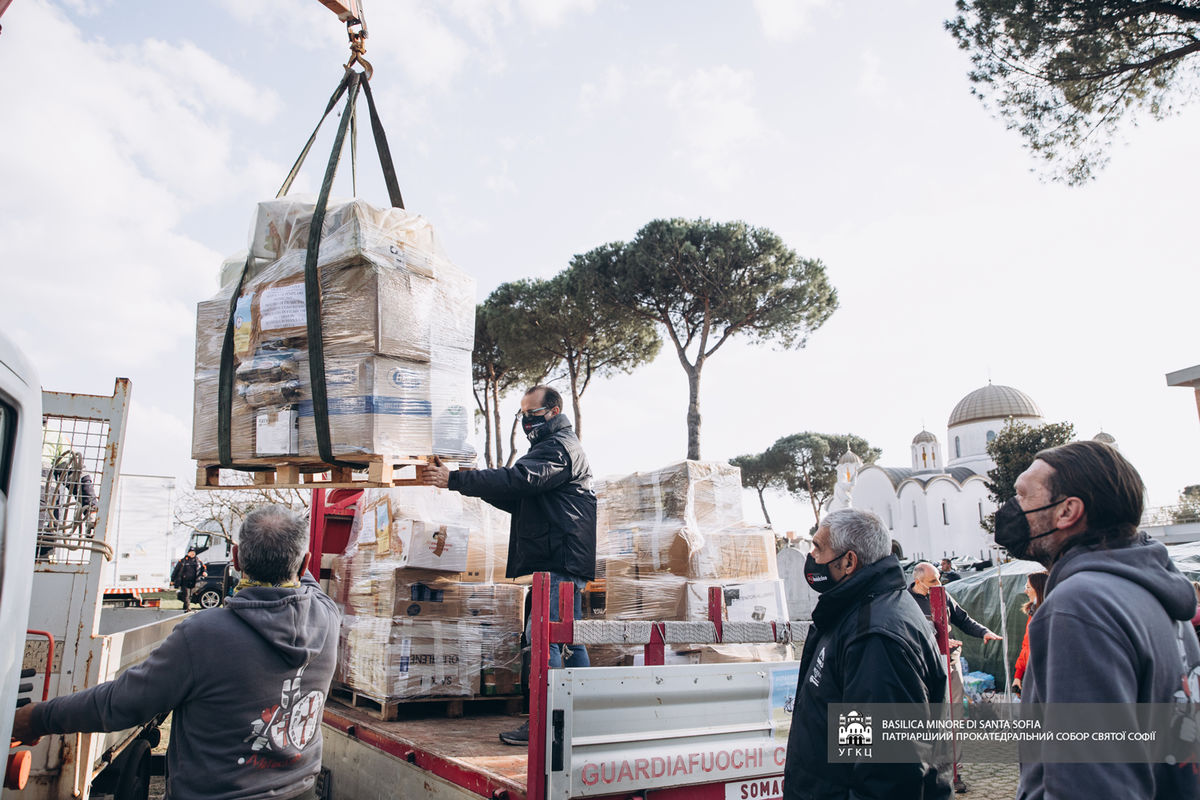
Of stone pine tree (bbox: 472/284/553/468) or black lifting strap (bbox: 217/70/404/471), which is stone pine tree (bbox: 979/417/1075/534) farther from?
black lifting strap (bbox: 217/70/404/471)

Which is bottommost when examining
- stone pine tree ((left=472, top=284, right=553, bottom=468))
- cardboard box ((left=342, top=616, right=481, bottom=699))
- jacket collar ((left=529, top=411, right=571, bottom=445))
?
cardboard box ((left=342, top=616, right=481, bottom=699))

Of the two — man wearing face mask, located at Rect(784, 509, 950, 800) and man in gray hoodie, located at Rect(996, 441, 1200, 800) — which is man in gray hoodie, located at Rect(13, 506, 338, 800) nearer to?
man wearing face mask, located at Rect(784, 509, 950, 800)

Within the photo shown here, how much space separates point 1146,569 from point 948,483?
175ft

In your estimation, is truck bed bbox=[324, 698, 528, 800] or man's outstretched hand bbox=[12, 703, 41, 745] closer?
man's outstretched hand bbox=[12, 703, 41, 745]

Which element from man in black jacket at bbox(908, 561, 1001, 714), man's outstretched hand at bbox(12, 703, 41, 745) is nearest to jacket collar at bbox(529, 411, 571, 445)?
man's outstretched hand at bbox(12, 703, 41, 745)

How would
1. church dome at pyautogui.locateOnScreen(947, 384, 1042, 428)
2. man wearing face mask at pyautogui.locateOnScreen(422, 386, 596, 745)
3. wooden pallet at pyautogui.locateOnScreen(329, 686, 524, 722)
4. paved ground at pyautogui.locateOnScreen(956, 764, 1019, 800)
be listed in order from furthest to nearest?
church dome at pyautogui.locateOnScreen(947, 384, 1042, 428) → paved ground at pyautogui.locateOnScreen(956, 764, 1019, 800) → wooden pallet at pyautogui.locateOnScreen(329, 686, 524, 722) → man wearing face mask at pyautogui.locateOnScreen(422, 386, 596, 745)

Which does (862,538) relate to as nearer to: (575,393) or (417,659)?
(417,659)

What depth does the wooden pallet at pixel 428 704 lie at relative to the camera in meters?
4.30

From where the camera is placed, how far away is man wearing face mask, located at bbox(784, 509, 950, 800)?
226 cm

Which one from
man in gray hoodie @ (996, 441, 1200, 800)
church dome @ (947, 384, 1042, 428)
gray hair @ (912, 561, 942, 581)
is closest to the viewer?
man in gray hoodie @ (996, 441, 1200, 800)

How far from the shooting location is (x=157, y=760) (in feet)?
12.2

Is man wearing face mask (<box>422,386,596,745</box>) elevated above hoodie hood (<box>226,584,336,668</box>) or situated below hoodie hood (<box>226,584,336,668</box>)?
above

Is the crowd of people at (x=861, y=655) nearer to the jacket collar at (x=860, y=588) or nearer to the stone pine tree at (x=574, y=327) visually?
the jacket collar at (x=860, y=588)

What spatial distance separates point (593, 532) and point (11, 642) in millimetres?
2798
